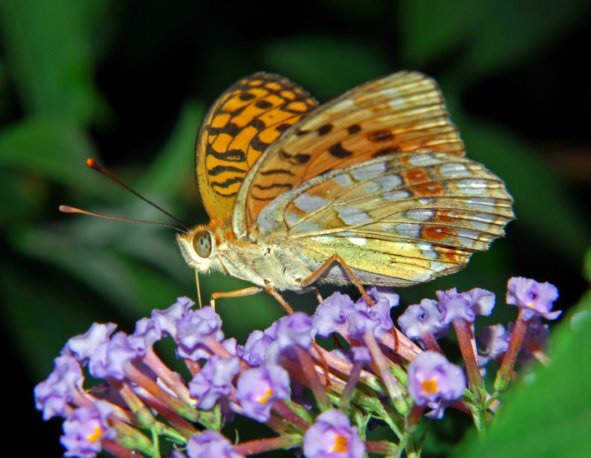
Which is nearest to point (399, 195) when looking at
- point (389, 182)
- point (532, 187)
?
point (389, 182)

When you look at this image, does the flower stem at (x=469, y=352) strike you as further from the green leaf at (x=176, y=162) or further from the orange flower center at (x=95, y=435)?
the green leaf at (x=176, y=162)

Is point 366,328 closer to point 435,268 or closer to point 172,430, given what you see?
point 172,430

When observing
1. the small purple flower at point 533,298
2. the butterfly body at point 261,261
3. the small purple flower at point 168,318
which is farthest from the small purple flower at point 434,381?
the butterfly body at point 261,261

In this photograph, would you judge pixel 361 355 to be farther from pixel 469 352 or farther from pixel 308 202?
pixel 308 202

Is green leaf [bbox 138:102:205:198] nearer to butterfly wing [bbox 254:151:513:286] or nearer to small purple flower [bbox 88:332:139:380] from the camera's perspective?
butterfly wing [bbox 254:151:513:286]

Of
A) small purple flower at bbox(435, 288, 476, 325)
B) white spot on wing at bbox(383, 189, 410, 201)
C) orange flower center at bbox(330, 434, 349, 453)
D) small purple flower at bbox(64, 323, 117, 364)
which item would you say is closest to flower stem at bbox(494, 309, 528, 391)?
small purple flower at bbox(435, 288, 476, 325)

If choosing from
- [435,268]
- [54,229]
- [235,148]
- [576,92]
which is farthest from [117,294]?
[576,92]
